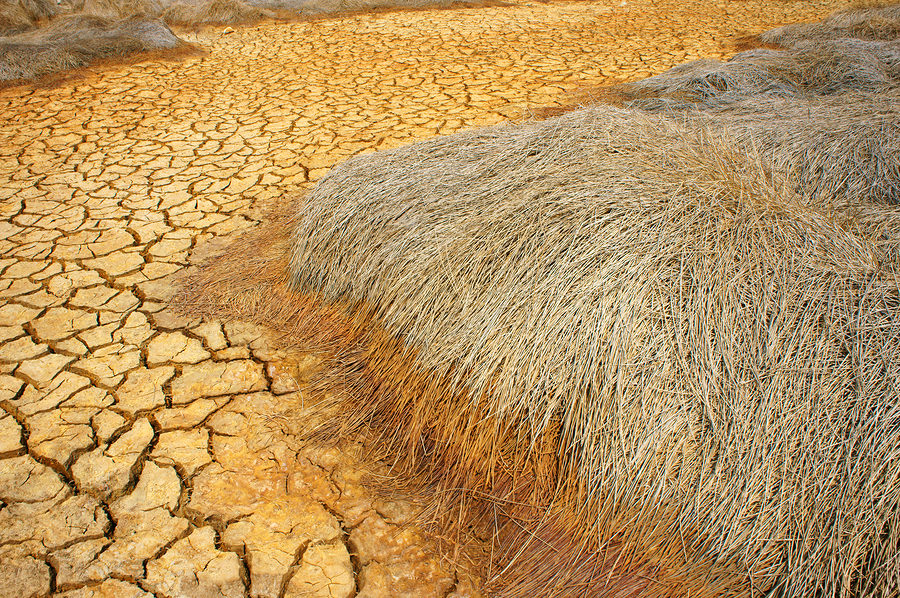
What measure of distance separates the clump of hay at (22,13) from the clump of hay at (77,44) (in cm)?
34

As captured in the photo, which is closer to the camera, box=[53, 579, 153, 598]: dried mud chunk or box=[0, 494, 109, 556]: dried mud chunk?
box=[53, 579, 153, 598]: dried mud chunk

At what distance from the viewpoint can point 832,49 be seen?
4.09 m

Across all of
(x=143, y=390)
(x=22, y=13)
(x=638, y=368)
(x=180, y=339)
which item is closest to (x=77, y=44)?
(x=22, y=13)

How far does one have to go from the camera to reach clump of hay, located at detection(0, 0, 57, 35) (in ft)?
22.1

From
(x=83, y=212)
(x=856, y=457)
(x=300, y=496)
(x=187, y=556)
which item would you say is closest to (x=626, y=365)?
(x=856, y=457)

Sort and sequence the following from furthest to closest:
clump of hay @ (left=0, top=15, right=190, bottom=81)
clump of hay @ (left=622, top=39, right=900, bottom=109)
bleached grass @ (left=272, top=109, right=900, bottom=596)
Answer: clump of hay @ (left=0, top=15, right=190, bottom=81), clump of hay @ (left=622, top=39, right=900, bottom=109), bleached grass @ (left=272, top=109, right=900, bottom=596)

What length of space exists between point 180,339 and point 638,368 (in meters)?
1.82

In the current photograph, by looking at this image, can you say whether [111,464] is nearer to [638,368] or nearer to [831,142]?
[638,368]

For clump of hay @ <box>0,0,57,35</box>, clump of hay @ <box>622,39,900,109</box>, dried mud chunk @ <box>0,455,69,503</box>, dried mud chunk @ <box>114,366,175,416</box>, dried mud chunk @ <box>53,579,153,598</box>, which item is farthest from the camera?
clump of hay @ <box>0,0,57,35</box>

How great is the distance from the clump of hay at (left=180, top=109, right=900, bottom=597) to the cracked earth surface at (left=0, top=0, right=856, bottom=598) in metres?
0.28

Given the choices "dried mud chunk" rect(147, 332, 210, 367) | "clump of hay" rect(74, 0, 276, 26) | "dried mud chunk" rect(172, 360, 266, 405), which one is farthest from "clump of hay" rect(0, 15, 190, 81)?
"dried mud chunk" rect(172, 360, 266, 405)

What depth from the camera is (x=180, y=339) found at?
87.7 inches

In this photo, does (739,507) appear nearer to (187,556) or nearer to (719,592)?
(719,592)

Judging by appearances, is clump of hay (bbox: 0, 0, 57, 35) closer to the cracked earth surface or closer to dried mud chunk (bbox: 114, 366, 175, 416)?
the cracked earth surface
